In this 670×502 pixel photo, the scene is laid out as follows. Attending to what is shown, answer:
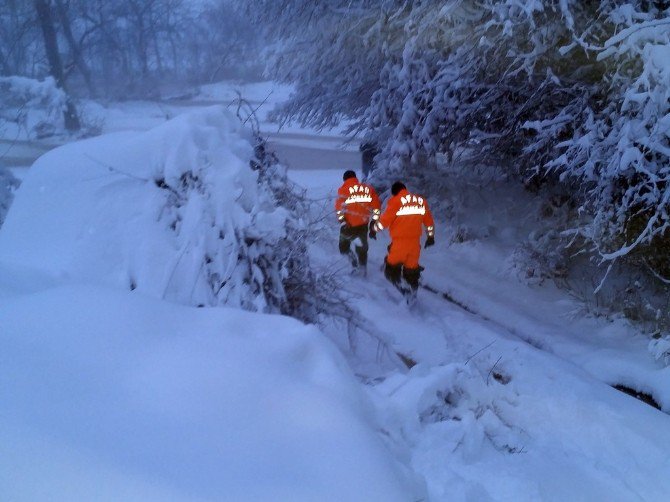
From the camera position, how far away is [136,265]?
3.97m

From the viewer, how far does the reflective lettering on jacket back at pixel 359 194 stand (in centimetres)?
800

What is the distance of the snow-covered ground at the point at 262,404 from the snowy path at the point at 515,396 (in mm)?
19

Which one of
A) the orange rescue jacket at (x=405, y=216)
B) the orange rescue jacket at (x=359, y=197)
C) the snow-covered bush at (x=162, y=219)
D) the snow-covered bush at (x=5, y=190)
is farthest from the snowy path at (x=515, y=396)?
the snow-covered bush at (x=5, y=190)

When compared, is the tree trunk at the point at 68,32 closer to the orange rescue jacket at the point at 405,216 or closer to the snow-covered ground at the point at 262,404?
the orange rescue jacket at the point at 405,216

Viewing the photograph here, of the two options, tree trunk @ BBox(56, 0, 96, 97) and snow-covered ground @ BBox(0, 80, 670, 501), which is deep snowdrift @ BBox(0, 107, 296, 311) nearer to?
snow-covered ground @ BBox(0, 80, 670, 501)

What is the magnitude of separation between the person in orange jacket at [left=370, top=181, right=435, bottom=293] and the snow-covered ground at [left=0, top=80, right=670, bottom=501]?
1332mm

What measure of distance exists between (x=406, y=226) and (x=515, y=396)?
298 centimetres

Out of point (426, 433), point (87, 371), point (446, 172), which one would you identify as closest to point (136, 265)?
point (87, 371)

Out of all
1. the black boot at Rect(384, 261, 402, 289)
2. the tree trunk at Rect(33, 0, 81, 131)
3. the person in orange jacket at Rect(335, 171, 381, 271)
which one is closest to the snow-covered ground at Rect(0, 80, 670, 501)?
the black boot at Rect(384, 261, 402, 289)

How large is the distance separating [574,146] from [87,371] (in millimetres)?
5860

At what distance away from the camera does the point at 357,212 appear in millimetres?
7723

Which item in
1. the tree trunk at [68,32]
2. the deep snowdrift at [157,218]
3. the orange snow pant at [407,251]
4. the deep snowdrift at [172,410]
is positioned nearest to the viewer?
the deep snowdrift at [172,410]

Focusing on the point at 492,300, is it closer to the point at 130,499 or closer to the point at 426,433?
the point at 426,433

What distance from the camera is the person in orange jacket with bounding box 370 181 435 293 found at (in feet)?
23.6
